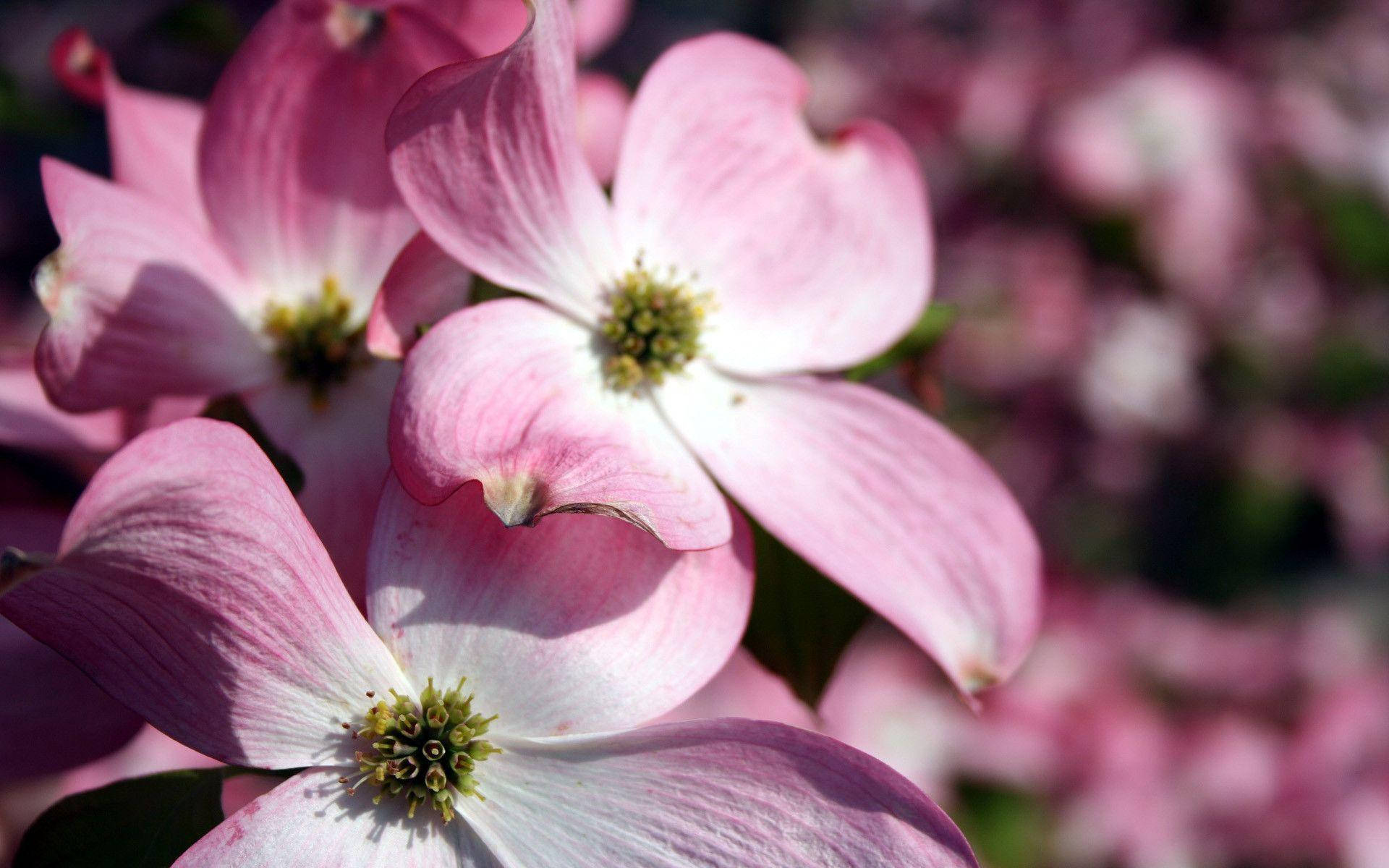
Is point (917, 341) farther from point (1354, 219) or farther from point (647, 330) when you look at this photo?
point (1354, 219)

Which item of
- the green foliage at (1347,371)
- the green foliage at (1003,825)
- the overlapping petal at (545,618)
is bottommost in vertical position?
the green foliage at (1347,371)

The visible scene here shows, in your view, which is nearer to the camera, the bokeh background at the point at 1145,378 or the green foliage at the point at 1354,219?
the bokeh background at the point at 1145,378

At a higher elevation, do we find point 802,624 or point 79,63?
point 79,63

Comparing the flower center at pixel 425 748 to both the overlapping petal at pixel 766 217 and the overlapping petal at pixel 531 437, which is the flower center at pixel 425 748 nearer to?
the overlapping petal at pixel 531 437

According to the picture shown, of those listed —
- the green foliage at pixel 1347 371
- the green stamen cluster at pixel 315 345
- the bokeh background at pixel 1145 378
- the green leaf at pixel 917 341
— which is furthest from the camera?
the green foliage at pixel 1347 371

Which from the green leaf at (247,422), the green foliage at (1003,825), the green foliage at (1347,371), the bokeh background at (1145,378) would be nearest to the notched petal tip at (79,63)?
the green leaf at (247,422)

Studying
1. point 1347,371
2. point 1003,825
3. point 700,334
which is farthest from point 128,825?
point 1347,371

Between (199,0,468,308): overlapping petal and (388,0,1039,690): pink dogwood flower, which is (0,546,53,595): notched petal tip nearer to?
(388,0,1039,690): pink dogwood flower
